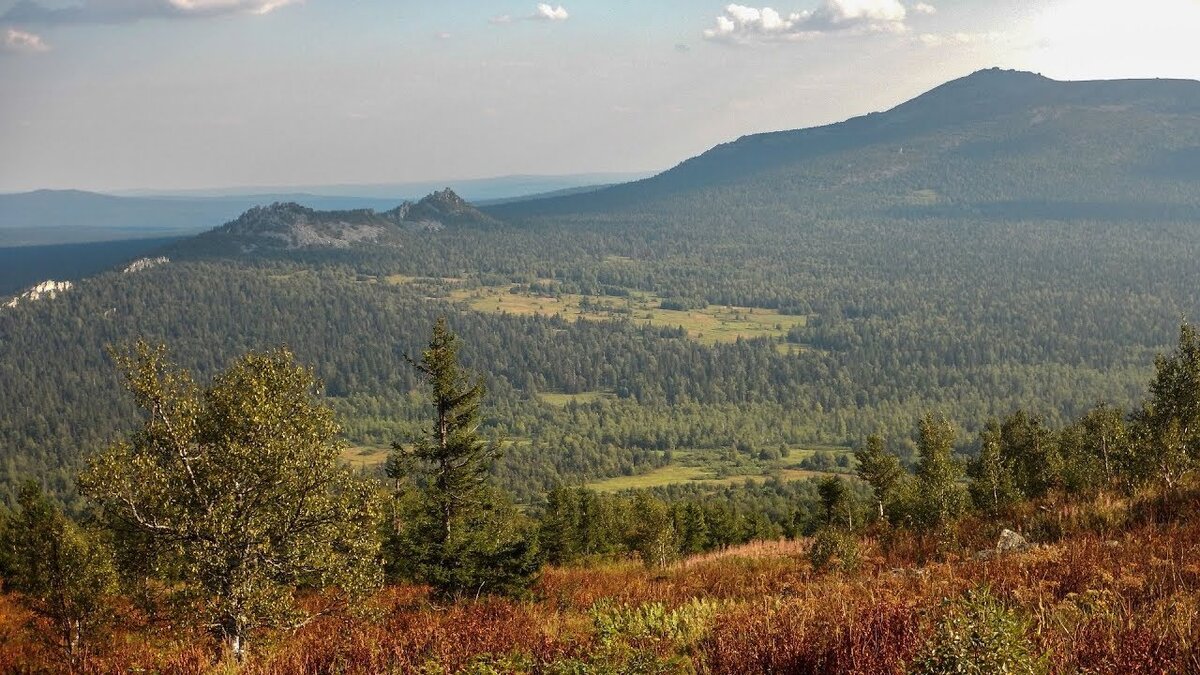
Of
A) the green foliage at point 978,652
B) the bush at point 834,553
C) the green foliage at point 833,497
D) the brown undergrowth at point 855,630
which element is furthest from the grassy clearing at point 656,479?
the green foliage at point 978,652

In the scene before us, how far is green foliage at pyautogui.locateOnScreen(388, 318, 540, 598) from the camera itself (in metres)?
26.1

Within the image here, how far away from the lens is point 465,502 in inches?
1156

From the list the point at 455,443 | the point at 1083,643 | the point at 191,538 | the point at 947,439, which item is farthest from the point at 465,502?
the point at 947,439

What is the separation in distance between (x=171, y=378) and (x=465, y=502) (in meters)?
13.3

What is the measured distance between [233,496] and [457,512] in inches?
504

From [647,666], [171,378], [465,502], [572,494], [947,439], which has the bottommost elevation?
[572,494]

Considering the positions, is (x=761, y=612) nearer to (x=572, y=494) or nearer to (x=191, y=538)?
(x=191, y=538)

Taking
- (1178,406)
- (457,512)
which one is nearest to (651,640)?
(457,512)

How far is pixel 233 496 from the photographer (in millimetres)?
17594

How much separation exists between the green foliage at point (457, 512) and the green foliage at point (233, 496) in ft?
22.2

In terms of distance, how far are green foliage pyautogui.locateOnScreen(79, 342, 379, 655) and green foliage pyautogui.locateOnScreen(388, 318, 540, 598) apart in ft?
22.2

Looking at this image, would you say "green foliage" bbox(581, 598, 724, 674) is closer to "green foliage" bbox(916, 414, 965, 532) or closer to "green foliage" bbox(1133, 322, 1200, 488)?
"green foliage" bbox(916, 414, 965, 532)

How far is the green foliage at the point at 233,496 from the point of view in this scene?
56.6 ft

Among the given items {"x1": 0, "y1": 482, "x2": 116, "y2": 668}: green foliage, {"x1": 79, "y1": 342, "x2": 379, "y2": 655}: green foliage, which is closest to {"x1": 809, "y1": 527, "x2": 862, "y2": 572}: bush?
{"x1": 79, "y1": 342, "x2": 379, "y2": 655}: green foliage
